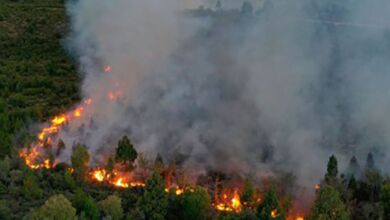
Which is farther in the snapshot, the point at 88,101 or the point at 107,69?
the point at 107,69

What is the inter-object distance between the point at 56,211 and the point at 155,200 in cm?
586

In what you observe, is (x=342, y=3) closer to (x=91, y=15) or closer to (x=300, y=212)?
(x=91, y=15)

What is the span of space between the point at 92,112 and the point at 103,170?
9.77 m

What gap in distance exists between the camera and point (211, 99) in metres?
50.7

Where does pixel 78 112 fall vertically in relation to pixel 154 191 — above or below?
above

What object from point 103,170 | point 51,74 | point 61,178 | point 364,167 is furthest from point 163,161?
point 51,74

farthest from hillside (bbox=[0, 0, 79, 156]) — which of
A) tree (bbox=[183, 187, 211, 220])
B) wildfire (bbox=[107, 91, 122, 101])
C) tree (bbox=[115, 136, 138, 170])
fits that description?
tree (bbox=[183, 187, 211, 220])

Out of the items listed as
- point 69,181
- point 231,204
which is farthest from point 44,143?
point 231,204

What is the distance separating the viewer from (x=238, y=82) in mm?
53500

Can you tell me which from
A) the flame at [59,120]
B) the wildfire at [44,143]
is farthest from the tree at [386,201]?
the flame at [59,120]

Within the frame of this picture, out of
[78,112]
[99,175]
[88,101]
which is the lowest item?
[99,175]

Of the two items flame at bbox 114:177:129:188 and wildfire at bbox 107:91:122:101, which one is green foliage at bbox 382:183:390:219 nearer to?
flame at bbox 114:177:129:188

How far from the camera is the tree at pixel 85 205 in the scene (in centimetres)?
3064

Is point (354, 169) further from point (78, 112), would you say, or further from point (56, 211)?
point (78, 112)
